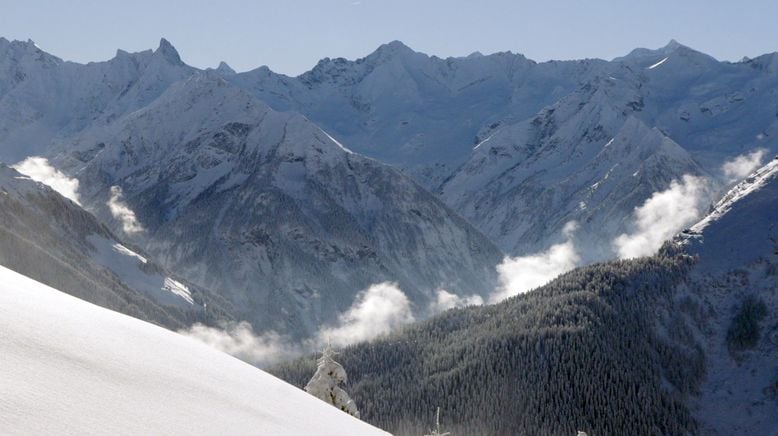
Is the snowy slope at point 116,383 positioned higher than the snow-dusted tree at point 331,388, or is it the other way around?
the snow-dusted tree at point 331,388

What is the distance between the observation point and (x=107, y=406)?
16.1 metres

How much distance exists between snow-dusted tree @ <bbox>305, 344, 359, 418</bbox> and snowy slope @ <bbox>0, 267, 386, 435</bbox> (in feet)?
84.7

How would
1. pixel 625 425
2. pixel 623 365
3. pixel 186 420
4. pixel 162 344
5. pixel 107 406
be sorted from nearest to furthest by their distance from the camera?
pixel 107 406 → pixel 186 420 → pixel 162 344 → pixel 625 425 → pixel 623 365

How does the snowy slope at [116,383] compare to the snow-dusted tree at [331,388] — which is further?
the snow-dusted tree at [331,388]

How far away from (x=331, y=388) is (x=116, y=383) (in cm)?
3474

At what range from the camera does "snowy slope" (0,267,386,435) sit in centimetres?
1512

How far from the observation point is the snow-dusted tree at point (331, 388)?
5075 centimetres

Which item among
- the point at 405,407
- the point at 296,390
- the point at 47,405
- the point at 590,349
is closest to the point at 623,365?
the point at 590,349

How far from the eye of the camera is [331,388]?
51469mm

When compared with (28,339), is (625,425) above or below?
above

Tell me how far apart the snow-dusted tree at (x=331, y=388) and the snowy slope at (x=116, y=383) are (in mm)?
25817

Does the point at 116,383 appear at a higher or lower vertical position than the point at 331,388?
lower

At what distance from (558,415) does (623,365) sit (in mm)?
22073

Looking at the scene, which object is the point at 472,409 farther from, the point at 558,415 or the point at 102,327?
the point at 102,327
